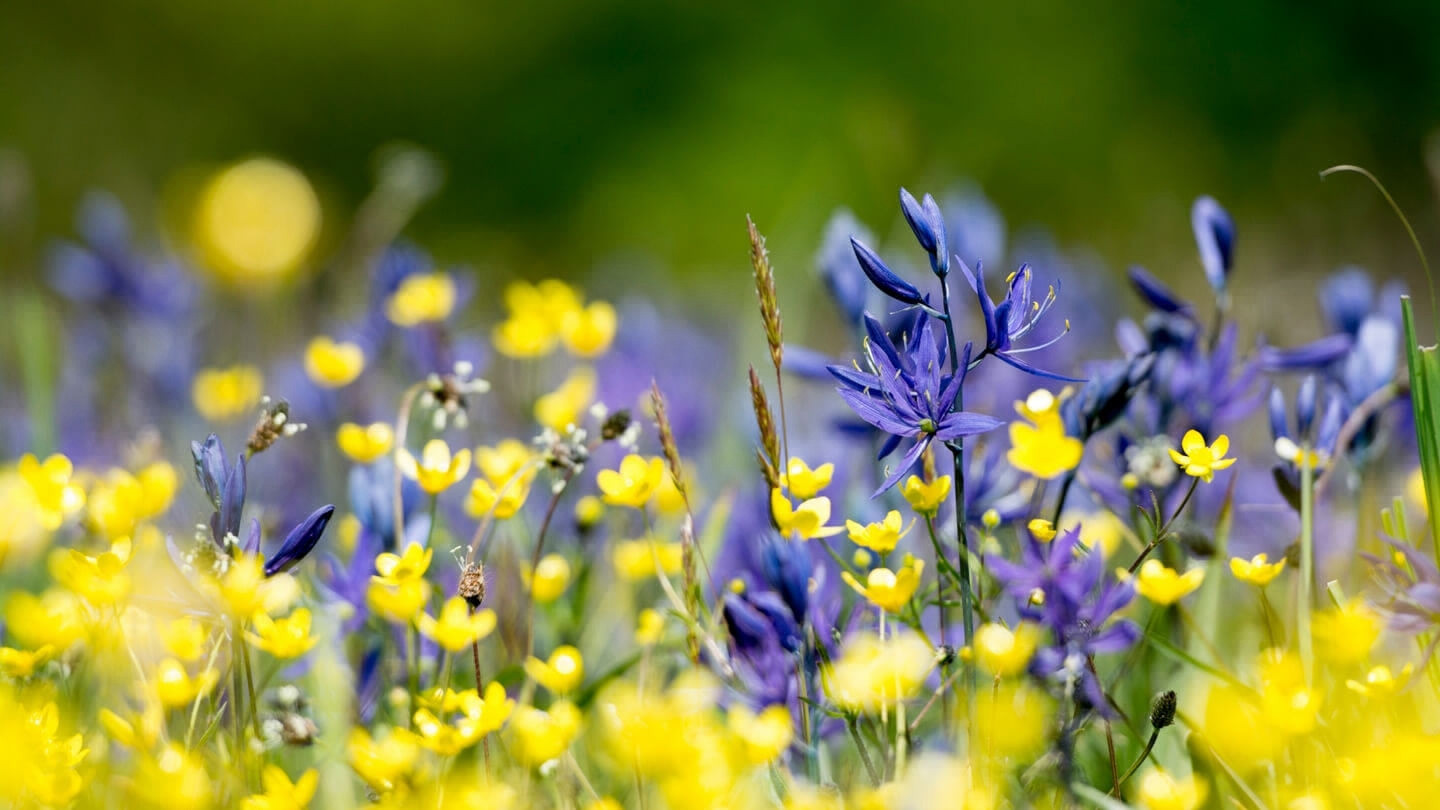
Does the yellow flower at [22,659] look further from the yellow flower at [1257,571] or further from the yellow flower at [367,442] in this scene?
the yellow flower at [1257,571]

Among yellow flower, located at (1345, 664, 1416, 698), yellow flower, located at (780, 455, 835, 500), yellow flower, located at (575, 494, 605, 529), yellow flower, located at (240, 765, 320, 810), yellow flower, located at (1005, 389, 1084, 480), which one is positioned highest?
yellow flower, located at (1005, 389, 1084, 480)

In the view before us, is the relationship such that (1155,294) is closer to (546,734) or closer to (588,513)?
(588,513)

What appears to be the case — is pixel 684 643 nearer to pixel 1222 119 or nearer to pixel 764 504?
pixel 764 504

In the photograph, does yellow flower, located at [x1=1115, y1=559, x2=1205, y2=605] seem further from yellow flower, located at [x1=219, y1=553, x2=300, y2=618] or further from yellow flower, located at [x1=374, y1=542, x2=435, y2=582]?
yellow flower, located at [x1=219, y1=553, x2=300, y2=618]

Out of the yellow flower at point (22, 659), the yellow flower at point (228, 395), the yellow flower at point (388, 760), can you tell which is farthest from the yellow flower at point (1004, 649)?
the yellow flower at point (228, 395)

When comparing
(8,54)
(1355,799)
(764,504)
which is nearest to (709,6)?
(8,54)

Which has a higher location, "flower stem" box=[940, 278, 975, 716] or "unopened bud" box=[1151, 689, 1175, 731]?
"flower stem" box=[940, 278, 975, 716]

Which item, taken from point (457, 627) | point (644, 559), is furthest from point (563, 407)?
point (457, 627)

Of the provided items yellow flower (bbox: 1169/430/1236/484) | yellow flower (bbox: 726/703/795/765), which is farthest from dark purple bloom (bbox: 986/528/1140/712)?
yellow flower (bbox: 726/703/795/765)
